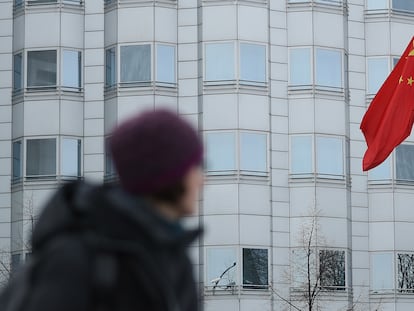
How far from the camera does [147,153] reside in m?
2.66

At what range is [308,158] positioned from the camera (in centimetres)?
3897

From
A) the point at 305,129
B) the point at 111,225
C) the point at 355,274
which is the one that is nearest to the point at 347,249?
the point at 355,274

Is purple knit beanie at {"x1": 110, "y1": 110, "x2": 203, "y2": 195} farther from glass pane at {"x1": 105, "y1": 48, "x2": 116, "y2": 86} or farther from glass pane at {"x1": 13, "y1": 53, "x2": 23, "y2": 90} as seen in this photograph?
glass pane at {"x1": 13, "y1": 53, "x2": 23, "y2": 90}

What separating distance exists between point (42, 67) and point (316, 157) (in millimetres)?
9000

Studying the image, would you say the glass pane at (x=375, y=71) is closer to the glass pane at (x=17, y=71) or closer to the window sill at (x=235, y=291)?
the window sill at (x=235, y=291)

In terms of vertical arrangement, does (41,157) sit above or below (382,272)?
above

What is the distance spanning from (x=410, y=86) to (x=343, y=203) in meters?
11.9

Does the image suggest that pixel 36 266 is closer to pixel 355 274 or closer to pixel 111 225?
pixel 111 225

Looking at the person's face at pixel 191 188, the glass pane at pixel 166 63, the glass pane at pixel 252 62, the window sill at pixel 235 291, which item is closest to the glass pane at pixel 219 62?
the glass pane at pixel 252 62

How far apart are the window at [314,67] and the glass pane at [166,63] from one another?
3.70 m

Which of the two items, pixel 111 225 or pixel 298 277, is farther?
pixel 298 277

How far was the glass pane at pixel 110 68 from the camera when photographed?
128 feet

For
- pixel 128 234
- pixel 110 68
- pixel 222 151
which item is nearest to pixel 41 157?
pixel 110 68

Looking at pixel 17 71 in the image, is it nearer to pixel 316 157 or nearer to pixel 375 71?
pixel 316 157
